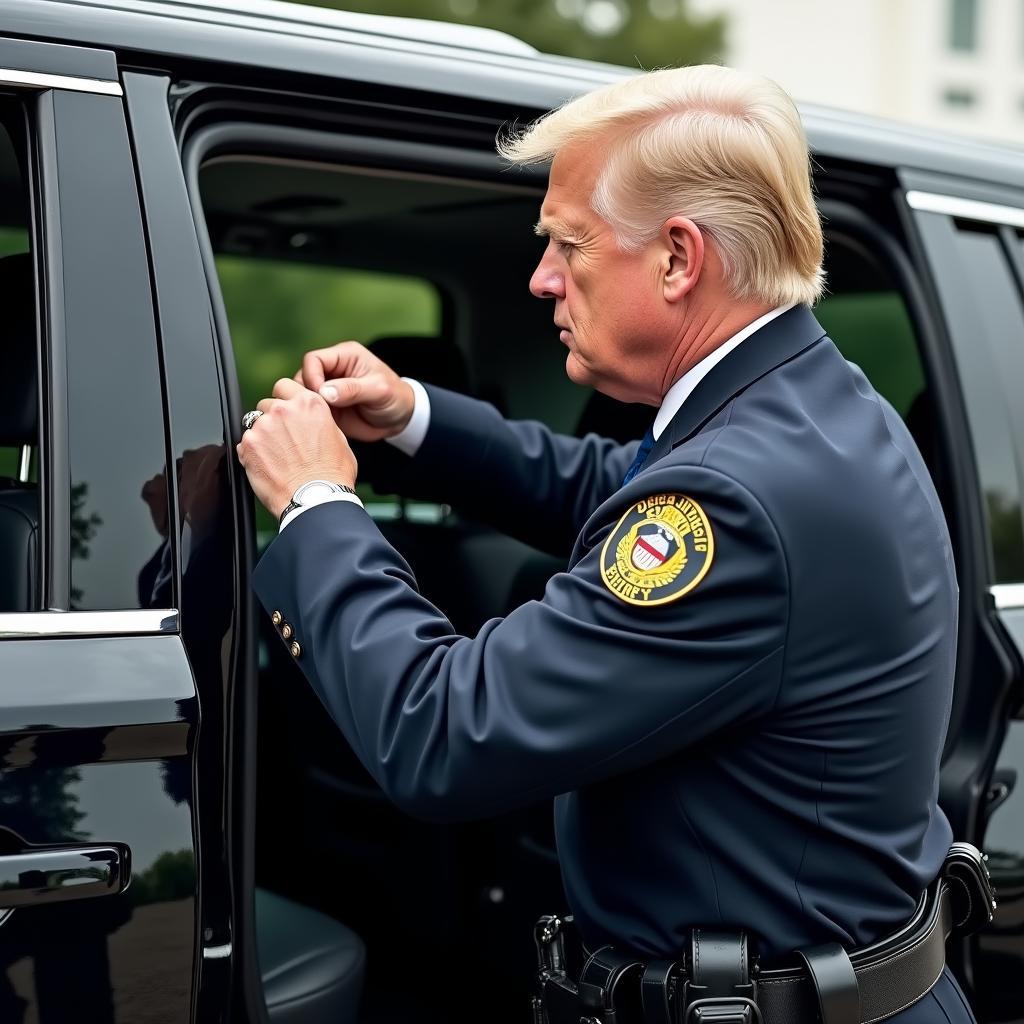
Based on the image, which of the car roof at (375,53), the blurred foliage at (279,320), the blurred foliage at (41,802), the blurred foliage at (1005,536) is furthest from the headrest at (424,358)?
the blurred foliage at (279,320)

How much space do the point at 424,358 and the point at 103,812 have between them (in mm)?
1441

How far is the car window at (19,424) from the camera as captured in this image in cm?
142

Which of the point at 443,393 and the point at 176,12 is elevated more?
the point at 176,12

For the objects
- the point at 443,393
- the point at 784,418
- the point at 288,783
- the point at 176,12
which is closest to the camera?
the point at 784,418

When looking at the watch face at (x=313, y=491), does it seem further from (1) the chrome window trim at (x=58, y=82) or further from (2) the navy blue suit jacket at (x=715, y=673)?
(1) the chrome window trim at (x=58, y=82)

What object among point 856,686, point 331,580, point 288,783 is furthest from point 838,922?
point 288,783

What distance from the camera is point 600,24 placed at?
11.0 m

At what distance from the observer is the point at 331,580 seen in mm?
1317

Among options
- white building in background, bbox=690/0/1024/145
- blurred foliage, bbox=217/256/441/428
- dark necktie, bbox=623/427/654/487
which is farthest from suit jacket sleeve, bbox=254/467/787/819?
white building in background, bbox=690/0/1024/145

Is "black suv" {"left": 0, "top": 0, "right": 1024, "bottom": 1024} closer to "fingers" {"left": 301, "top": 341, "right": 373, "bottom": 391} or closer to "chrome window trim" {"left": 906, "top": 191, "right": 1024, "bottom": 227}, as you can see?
"chrome window trim" {"left": 906, "top": 191, "right": 1024, "bottom": 227}

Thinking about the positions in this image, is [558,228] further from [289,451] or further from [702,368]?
[289,451]

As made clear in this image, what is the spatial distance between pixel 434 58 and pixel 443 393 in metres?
0.51

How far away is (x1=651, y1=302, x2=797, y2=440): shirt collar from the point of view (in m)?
1.41

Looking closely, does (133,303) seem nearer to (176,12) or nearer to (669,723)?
(176,12)
